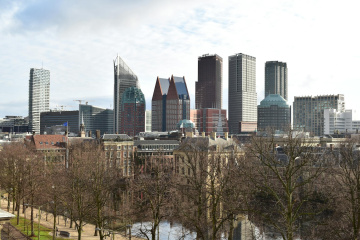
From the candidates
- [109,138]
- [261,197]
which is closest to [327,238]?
[261,197]

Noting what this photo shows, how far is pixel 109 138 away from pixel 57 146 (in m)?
20.6

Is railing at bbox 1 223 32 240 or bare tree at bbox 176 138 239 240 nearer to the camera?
bare tree at bbox 176 138 239 240

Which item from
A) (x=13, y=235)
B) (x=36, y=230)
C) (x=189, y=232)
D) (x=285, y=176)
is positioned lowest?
(x=189, y=232)

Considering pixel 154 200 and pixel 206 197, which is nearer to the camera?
pixel 154 200

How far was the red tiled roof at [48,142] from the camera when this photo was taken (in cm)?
15025

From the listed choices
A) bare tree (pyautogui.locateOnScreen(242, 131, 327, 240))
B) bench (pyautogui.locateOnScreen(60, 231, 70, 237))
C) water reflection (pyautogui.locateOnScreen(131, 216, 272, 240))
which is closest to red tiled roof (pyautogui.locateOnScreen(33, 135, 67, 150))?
water reflection (pyautogui.locateOnScreen(131, 216, 272, 240))

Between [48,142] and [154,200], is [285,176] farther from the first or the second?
[48,142]

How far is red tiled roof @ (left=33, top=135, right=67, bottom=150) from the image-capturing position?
150m

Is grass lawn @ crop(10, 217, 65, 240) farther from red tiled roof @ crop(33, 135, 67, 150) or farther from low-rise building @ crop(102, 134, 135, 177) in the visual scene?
red tiled roof @ crop(33, 135, 67, 150)

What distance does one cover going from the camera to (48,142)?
507 feet

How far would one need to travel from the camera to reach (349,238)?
46.0m

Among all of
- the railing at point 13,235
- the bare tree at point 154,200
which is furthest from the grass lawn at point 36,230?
the bare tree at point 154,200

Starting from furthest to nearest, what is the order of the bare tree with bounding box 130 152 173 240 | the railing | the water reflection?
the water reflection < the railing < the bare tree with bounding box 130 152 173 240

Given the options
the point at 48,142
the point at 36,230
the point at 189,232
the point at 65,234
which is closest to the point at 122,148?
the point at 48,142
